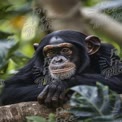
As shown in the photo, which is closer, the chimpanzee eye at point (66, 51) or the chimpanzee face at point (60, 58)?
the chimpanzee face at point (60, 58)

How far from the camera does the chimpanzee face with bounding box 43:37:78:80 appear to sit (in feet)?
8.13

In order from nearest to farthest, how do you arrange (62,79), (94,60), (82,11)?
(82,11)
(62,79)
(94,60)

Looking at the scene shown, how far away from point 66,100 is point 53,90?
102mm

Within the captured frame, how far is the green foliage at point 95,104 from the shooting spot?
1431 mm

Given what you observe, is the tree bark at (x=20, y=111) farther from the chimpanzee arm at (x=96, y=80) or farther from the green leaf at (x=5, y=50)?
the green leaf at (x=5, y=50)

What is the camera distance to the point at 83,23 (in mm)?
1722

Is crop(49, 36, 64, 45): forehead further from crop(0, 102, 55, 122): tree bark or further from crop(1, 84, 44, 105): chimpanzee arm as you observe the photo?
crop(0, 102, 55, 122): tree bark

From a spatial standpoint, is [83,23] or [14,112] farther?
[14,112]

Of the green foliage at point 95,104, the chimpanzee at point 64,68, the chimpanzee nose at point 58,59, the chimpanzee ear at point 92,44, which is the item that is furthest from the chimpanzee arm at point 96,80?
the green foliage at point 95,104

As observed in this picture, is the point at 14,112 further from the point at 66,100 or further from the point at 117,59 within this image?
the point at 117,59

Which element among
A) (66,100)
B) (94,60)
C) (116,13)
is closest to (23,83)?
(94,60)

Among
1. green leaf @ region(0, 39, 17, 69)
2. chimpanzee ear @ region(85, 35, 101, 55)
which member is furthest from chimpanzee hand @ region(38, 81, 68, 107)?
chimpanzee ear @ region(85, 35, 101, 55)

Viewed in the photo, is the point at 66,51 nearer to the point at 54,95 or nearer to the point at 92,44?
the point at 92,44

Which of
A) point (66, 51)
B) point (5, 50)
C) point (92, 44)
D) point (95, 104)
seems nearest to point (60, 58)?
point (66, 51)
